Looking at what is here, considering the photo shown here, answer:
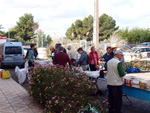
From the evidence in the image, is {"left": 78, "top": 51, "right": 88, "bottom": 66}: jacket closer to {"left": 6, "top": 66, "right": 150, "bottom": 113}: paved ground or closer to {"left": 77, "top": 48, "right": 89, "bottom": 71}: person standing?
{"left": 77, "top": 48, "right": 89, "bottom": 71}: person standing

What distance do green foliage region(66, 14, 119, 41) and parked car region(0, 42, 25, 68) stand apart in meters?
47.3

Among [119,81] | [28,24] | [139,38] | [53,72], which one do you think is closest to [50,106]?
[53,72]

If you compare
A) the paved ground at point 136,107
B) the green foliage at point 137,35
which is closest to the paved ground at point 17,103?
the paved ground at point 136,107

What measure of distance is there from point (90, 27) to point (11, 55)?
51.4 m

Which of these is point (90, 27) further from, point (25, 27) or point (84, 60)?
point (84, 60)

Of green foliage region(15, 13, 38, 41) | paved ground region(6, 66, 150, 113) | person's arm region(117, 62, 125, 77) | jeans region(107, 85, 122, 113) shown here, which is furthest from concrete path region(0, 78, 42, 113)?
green foliage region(15, 13, 38, 41)

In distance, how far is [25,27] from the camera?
76625mm

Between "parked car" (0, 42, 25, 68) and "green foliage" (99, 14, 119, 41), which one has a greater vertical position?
"green foliage" (99, 14, 119, 41)

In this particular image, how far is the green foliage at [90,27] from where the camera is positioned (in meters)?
67.5

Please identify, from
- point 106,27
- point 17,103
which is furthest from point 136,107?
point 106,27

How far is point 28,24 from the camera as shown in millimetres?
76375

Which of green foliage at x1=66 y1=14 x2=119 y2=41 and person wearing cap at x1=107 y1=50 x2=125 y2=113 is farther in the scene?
green foliage at x1=66 y1=14 x2=119 y2=41

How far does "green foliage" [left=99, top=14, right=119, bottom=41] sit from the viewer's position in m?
66.9

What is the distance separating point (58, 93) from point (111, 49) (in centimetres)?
405
